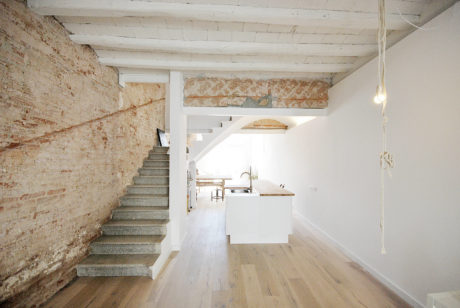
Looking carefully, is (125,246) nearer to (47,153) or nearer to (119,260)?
(119,260)

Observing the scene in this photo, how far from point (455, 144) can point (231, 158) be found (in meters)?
10.0

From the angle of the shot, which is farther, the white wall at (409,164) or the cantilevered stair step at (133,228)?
the cantilevered stair step at (133,228)

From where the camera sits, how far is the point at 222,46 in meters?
2.57

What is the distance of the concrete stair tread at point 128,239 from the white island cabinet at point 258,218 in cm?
128

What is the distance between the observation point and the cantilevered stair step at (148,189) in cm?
392

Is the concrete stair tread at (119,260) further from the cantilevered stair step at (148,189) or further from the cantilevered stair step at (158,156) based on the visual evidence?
the cantilevered stair step at (158,156)

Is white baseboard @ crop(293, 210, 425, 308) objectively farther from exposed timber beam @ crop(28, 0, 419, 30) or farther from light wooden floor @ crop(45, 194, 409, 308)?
exposed timber beam @ crop(28, 0, 419, 30)

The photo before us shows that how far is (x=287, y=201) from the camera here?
3795 mm

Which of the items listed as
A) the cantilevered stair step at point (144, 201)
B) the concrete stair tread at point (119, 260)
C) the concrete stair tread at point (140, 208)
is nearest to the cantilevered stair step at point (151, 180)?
the cantilevered stair step at point (144, 201)

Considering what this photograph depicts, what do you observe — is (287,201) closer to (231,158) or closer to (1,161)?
(1,161)

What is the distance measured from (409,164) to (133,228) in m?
3.82

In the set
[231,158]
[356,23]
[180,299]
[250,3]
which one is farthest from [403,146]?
[231,158]

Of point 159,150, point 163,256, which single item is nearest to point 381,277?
point 163,256

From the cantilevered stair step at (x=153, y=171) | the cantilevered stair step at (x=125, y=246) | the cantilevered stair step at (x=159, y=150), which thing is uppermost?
the cantilevered stair step at (x=159, y=150)
